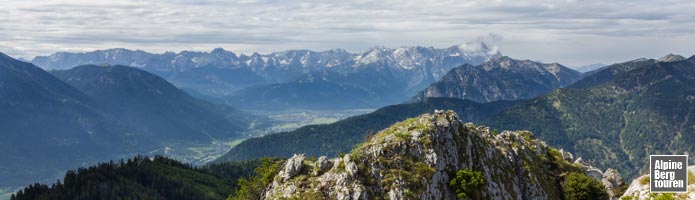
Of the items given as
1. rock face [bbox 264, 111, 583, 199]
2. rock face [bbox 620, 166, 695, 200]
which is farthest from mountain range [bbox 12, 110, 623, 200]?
rock face [bbox 620, 166, 695, 200]

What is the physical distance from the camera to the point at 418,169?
287 feet

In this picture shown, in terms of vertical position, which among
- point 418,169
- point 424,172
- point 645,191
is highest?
point 645,191

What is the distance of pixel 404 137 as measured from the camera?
92.6m

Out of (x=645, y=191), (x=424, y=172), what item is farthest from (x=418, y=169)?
(x=645, y=191)

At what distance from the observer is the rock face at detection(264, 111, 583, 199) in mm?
83688

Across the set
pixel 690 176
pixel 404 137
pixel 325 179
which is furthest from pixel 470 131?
pixel 690 176

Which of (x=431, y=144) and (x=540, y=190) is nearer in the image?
(x=431, y=144)

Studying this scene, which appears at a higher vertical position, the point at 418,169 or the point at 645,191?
the point at 645,191

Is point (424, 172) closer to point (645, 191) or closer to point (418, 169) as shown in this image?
point (418, 169)

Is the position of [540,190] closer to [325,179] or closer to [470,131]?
[470,131]

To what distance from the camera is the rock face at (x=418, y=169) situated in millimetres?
83688

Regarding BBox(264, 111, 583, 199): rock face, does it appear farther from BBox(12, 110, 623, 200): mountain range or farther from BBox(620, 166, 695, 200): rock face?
BBox(620, 166, 695, 200): rock face

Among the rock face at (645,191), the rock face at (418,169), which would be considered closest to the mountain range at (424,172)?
the rock face at (418,169)

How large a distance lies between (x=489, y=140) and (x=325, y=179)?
48772 millimetres
